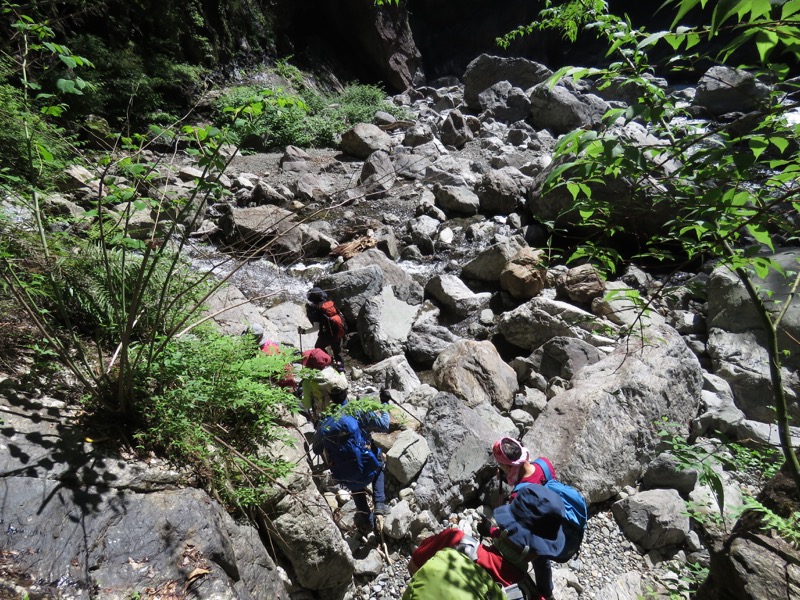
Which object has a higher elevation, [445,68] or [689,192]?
[445,68]

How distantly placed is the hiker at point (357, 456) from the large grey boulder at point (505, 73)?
18.2 metres

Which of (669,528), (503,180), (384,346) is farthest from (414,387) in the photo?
(503,180)

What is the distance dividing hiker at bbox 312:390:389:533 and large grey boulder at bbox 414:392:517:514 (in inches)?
17.9

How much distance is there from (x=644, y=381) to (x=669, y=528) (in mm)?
1408

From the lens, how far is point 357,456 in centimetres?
365

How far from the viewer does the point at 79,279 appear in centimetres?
329

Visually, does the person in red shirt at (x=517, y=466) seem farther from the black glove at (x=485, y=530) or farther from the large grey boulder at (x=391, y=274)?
the large grey boulder at (x=391, y=274)

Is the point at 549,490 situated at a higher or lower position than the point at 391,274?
higher

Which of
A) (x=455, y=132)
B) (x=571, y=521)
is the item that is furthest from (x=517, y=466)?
(x=455, y=132)

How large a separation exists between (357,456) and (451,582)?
1.76 m

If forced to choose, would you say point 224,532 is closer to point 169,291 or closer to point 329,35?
point 169,291

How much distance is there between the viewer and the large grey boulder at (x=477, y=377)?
5.30m

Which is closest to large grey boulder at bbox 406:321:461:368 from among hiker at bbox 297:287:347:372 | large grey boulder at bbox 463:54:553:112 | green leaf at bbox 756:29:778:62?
hiker at bbox 297:287:347:372

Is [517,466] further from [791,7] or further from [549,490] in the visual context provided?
[791,7]
